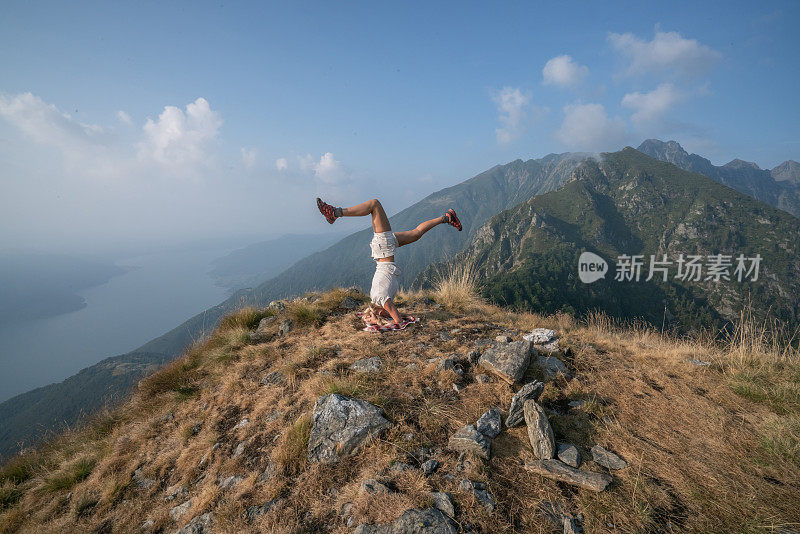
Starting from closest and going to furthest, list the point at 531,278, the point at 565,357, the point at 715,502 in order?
the point at 715,502
the point at 565,357
the point at 531,278

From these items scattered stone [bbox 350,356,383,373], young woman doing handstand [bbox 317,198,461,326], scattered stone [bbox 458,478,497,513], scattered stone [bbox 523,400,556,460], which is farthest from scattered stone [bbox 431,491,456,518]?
young woman doing handstand [bbox 317,198,461,326]

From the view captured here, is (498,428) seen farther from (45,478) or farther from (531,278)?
(531,278)

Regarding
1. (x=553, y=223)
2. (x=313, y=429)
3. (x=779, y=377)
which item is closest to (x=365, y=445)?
(x=313, y=429)

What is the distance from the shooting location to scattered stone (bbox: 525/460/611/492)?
2623 mm

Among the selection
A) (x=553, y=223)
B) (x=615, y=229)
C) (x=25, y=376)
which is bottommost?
(x=25, y=376)

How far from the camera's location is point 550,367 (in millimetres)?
4402

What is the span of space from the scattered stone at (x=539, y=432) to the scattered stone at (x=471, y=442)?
1.55 feet

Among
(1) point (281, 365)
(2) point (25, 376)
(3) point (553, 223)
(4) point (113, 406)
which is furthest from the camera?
(2) point (25, 376)

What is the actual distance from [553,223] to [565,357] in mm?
178108

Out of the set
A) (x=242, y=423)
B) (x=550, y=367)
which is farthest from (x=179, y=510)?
(x=550, y=367)

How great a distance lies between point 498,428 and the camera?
3.27 metres

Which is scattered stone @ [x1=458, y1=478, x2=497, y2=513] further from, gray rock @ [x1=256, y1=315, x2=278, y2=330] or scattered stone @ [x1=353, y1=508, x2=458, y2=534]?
gray rock @ [x1=256, y1=315, x2=278, y2=330]

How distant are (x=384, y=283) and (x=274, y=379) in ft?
8.58

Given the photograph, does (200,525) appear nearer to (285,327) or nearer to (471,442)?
(471,442)
